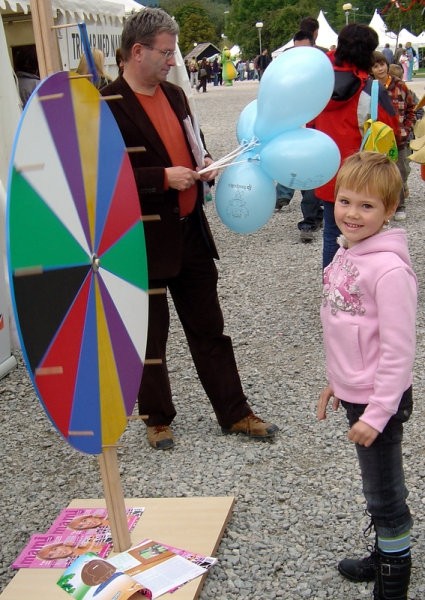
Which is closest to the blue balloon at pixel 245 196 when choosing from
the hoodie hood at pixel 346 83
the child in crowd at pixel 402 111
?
the hoodie hood at pixel 346 83

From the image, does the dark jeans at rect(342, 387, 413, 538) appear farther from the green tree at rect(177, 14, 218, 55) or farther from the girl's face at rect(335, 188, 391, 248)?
the green tree at rect(177, 14, 218, 55)

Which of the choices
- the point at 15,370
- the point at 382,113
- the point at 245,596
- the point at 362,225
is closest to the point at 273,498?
the point at 245,596

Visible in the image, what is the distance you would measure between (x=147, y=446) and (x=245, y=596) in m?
1.20

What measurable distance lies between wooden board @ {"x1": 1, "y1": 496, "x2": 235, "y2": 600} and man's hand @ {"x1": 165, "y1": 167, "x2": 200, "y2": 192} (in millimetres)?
1186

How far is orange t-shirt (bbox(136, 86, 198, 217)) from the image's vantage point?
3148 mm

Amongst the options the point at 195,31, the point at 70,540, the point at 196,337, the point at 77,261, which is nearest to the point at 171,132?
the point at 196,337

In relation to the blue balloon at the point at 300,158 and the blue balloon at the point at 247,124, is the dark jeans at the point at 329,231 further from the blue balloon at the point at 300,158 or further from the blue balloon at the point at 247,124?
the blue balloon at the point at 300,158

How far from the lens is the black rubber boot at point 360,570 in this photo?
2.57 meters

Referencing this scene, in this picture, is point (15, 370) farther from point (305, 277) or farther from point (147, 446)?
point (305, 277)

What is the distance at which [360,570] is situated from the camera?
2572mm

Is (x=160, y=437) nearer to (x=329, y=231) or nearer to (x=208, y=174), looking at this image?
(x=208, y=174)

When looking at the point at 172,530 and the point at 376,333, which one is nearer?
the point at 376,333

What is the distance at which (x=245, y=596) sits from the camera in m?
2.56

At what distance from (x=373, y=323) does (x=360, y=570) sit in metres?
0.94
